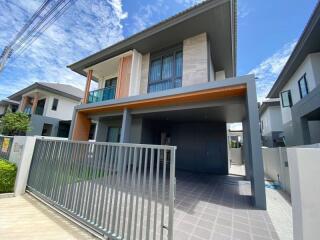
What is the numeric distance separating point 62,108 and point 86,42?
12975mm

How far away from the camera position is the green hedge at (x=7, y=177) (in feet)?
14.9

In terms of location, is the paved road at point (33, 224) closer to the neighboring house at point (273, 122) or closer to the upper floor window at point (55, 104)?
the upper floor window at point (55, 104)

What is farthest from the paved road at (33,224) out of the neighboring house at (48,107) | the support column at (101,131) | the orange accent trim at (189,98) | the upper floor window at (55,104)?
the upper floor window at (55,104)

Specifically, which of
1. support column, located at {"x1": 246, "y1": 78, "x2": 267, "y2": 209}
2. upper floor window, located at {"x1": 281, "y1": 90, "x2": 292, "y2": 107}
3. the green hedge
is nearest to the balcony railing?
the green hedge

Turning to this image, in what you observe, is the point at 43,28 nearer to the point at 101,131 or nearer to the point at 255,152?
the point at 101,131

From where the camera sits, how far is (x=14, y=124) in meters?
13.5

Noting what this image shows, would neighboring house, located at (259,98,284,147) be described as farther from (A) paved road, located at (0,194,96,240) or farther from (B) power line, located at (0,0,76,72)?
(B) power line, located at (0,0,76,72)

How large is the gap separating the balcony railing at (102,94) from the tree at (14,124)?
813 cm

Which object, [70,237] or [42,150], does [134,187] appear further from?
[42,150]

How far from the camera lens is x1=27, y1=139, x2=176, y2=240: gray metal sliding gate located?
87.0 inches

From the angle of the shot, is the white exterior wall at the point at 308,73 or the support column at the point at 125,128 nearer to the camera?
the support column at the point at 125,128

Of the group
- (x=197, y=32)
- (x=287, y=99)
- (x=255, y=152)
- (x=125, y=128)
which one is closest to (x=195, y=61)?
(x=197, y=32)

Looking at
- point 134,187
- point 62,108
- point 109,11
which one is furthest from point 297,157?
point 62,108

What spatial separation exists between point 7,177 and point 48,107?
15.6 m
